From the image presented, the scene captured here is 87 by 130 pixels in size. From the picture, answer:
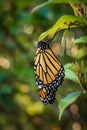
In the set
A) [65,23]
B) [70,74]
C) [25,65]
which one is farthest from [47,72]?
[25,65]

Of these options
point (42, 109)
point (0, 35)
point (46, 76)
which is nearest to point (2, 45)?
point (0, 35)

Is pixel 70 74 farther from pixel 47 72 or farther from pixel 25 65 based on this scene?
pixel 25 65

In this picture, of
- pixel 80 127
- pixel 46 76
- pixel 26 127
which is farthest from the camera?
pixel 26 127

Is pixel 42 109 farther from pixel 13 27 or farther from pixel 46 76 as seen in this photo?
pixel 46 76

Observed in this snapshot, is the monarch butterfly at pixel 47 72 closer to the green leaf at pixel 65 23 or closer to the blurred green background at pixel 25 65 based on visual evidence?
the green leaf at pixel 65 23

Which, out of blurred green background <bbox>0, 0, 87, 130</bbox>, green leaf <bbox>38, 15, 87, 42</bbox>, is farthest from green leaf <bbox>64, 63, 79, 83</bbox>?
blurred green background <bbox>0, 0, 87, 130</bbox>

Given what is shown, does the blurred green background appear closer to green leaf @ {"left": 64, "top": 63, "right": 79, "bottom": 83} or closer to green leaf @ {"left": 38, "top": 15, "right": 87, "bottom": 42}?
green leaf @ {"left": 64, "top": 63, "right": 79, "bottom": 83}
